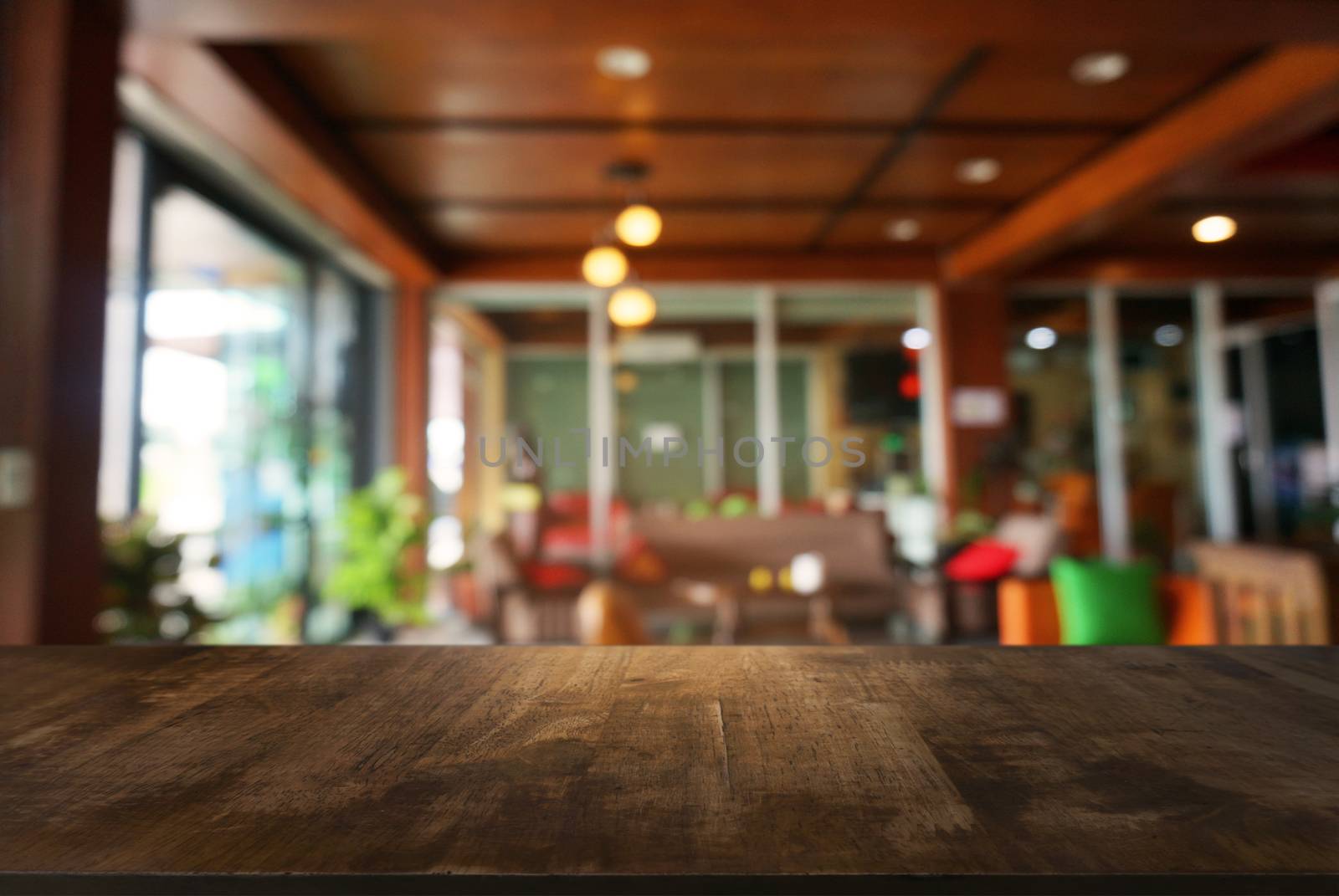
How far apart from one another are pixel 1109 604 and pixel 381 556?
3.78m

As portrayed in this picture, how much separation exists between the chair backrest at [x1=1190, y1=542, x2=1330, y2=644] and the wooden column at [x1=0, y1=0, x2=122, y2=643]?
3.35 m

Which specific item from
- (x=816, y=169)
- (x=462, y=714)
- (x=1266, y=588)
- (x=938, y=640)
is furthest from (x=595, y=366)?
(x=462, y=714)

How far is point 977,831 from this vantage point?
48cm

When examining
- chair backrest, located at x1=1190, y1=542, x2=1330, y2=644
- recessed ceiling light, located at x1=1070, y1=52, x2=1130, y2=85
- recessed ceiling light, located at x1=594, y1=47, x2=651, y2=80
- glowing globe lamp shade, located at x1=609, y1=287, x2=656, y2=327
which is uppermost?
recessed ceiling light, located at x1=1070, y1=52, x2=1130, y2=85

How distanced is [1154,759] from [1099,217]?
4963 millimetres

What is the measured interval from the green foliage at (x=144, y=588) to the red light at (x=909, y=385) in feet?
17.4

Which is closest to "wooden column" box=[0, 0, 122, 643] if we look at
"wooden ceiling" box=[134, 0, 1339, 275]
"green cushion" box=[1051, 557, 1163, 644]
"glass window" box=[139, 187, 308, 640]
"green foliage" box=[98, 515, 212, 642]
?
"green foliage" box=[98, 515, 212, 642]

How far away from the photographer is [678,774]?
56cm

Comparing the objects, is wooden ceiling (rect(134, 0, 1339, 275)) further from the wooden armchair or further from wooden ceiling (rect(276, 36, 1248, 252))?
the wooden armchair

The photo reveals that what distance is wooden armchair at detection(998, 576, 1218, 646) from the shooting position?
3.20 metres

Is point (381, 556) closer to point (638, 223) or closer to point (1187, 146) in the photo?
point (638, 223)

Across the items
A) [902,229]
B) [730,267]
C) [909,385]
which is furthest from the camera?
[909,385]

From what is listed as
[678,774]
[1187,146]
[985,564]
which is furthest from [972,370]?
[678,774]

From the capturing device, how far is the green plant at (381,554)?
469 centimetres
